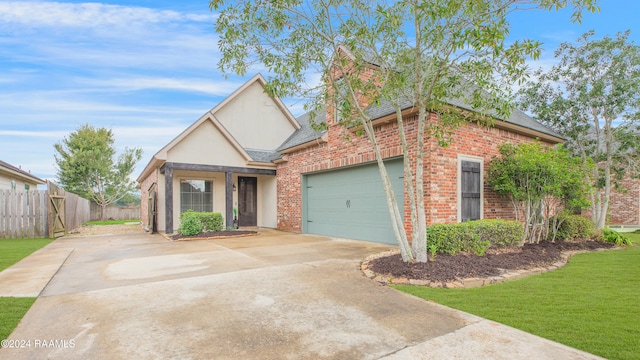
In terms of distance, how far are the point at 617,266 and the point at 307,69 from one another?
24.0ft

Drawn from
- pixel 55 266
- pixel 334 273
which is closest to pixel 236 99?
pixel 55 266

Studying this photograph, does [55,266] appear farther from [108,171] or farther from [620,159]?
[108,171]

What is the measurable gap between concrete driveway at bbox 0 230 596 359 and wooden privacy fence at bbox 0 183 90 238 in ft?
24.3

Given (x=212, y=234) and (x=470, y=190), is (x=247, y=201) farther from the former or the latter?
(x=470, y=190)

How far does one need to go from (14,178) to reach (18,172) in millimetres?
1000

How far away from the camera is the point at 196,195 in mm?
14453

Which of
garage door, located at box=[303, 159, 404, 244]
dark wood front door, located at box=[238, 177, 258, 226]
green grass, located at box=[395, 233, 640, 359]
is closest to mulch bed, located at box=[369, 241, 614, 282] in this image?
green grass, located at box=[395, 233, 640, 359]

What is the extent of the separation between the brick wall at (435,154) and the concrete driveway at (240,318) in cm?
304

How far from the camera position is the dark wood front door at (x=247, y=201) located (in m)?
15.6

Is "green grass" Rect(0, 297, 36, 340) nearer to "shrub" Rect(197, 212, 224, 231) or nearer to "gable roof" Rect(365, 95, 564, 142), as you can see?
"gable roof" Rect(365, 95, 564, 142)

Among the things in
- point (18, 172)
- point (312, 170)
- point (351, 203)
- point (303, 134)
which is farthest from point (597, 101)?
point (18, 172)

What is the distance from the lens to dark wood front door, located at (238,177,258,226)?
615 inches

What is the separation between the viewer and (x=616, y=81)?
1037 cm

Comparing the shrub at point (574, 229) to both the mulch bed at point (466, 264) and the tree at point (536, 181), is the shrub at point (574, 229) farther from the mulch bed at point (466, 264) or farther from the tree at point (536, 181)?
the mulch bed at point (466, 264)
